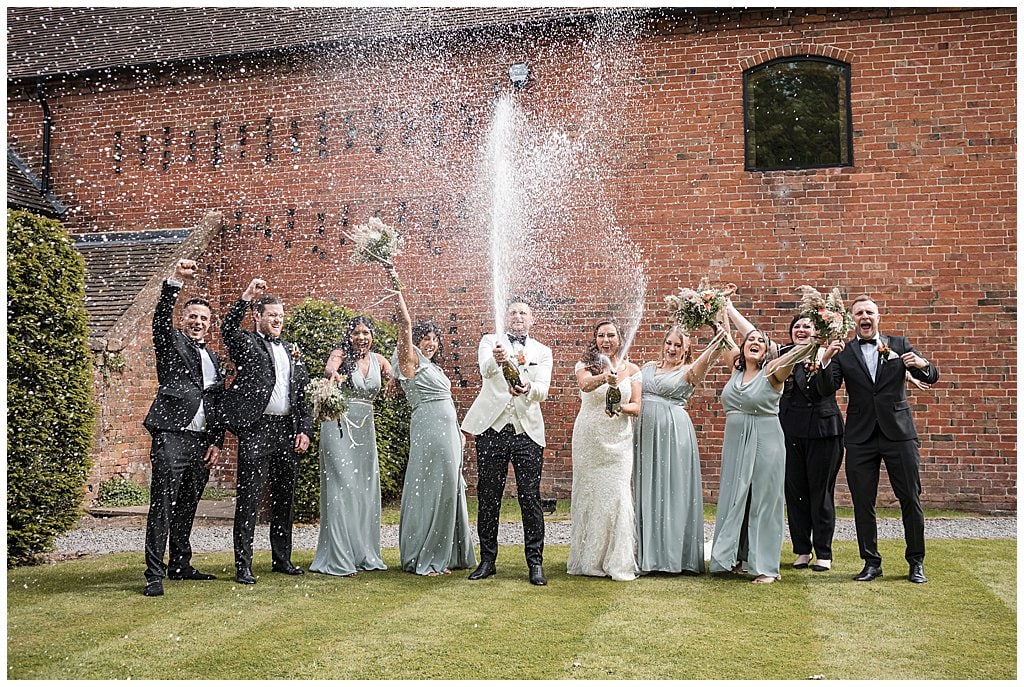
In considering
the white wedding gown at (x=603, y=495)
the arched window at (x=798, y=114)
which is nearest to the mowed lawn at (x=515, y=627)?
the white wedding gown at (x=603, y=495)

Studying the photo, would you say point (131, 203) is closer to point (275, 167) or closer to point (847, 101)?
point (275, 167)

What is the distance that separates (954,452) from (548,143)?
6.19 metres

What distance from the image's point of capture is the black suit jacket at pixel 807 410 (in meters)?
6.93

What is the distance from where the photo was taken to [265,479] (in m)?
6.87

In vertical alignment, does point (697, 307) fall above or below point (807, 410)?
above

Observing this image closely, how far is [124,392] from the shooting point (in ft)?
37.6

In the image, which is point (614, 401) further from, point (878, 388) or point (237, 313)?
point (237, 313)

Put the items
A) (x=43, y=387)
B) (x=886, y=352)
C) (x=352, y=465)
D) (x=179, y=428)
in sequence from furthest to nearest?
1. (x=43, y=387)
2. (x=352, y=465)
3. (x=886, y=352)
4. (x=179, y=428)

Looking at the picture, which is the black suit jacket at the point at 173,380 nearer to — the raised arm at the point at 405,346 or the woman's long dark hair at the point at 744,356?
the raised arm at the point at 405,346

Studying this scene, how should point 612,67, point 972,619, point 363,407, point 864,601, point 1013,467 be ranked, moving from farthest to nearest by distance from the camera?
point 612,67 → point 1013,467 → point 363,407 → point 864,601 → point 972,619

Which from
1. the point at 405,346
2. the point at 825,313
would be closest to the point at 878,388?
the point at 825,313

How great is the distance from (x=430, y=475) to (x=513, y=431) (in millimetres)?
883

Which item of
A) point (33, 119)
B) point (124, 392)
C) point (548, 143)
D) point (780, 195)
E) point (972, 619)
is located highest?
point (33, 119)

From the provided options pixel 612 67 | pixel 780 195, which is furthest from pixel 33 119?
pixel 780 195
